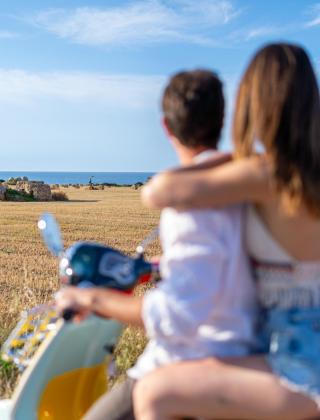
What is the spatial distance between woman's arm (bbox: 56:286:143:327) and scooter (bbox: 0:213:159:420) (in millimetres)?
41

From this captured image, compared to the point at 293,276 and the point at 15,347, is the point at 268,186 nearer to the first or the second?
the point at 293,276

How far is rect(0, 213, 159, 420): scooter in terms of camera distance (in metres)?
1.79

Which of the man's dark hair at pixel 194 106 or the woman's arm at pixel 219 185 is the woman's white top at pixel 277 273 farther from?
the man's dark hair at pixel 194 106

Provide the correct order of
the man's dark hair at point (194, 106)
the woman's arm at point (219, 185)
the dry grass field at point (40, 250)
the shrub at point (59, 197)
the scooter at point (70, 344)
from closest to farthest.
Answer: the woman's arm at point (219, 185) → the man's dark hair at point (194, 106) → the scooter at point (70, 344) → the dry grass field at point (40, 250) → the shrub at point (59, 197)

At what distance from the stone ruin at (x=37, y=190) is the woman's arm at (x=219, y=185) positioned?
28766 millimetres

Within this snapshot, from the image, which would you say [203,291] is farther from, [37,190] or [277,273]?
[37,190]

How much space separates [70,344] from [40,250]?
8.34 m

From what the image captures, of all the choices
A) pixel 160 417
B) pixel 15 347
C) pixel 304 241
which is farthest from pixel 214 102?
pixel 15 347

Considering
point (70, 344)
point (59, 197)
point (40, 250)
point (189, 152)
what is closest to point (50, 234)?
point (70, 344)

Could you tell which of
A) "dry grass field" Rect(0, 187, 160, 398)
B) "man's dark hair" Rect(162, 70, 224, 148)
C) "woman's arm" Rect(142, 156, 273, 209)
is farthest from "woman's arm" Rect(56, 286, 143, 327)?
"dry grass field" Rect(0, 187, 160, 398)

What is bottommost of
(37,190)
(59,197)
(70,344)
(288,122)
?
(59,197)

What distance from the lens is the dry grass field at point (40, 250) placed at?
413 centimetres

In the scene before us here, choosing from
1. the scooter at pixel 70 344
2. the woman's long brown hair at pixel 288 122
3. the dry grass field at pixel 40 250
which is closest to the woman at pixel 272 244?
the woman's long brown hair at pixel 288 122

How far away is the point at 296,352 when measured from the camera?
4.90 feet
